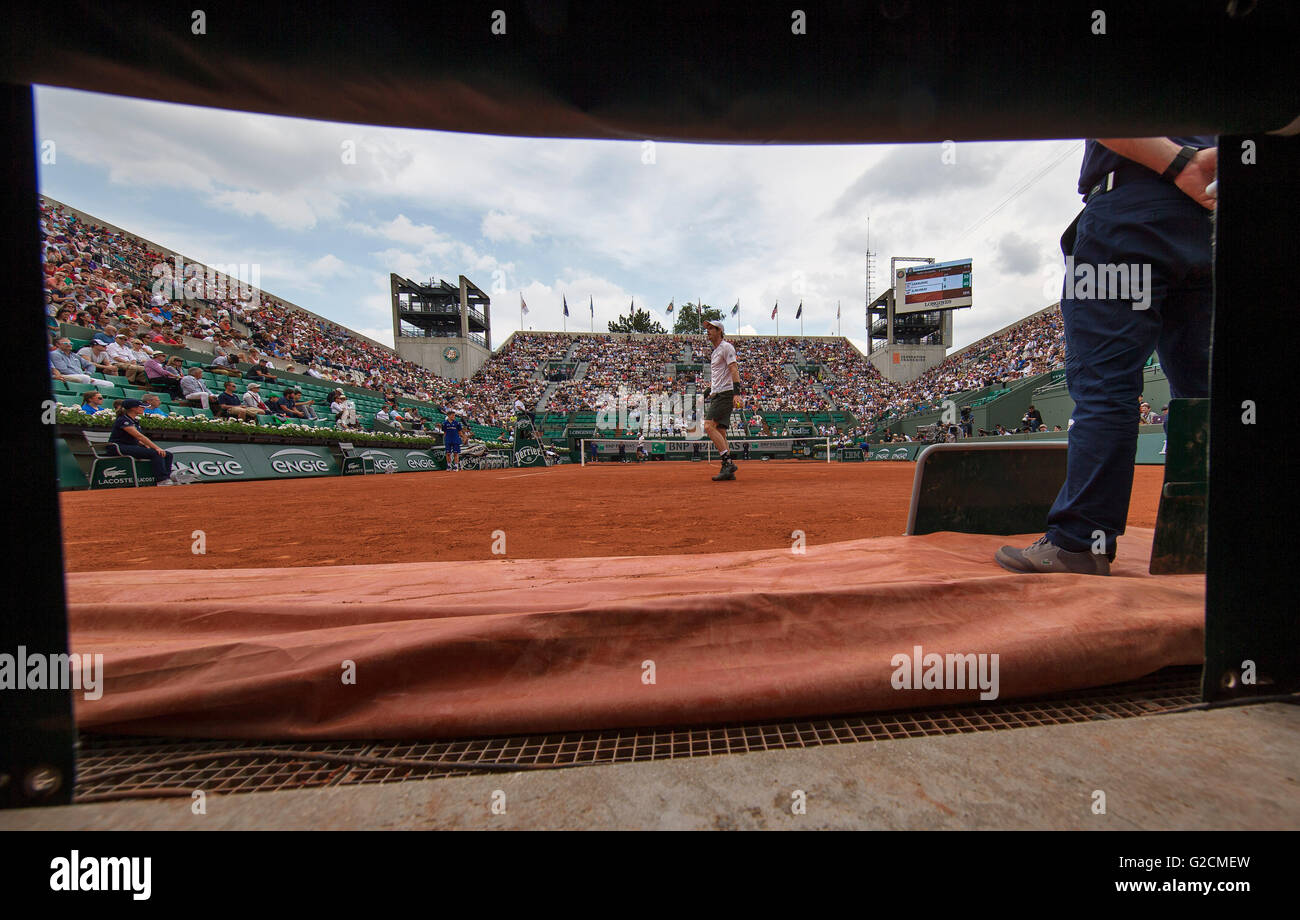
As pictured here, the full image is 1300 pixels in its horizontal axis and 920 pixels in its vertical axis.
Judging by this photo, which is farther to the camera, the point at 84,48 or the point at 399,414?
the point at 399,414

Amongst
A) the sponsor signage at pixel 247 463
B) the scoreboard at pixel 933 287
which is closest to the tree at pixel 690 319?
the scoreboard at pixel 933 287

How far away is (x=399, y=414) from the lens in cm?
1756

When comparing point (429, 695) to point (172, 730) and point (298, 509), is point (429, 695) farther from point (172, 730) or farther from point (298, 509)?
point (298, 509)

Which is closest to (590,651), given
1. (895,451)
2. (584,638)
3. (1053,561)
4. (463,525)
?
(584,638)

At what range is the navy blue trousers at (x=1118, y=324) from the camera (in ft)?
4.75

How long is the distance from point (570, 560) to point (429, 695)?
3.57 feet

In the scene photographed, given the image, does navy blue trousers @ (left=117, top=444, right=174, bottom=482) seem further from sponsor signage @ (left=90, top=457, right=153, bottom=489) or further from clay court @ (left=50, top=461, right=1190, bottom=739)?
clay court @ (left=50, top=461, right=1190, bottom=739)

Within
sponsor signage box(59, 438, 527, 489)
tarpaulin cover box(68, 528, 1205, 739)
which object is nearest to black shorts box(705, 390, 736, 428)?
tarpaulin cover box(68, 528, 1205, 739)

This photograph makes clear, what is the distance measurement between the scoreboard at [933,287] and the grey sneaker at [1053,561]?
3995cm

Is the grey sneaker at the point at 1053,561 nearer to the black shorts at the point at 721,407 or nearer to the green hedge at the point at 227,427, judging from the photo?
the black shorts at the point at 721,407

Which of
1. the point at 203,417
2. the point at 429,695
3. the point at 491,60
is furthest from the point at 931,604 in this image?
the point at 203,417

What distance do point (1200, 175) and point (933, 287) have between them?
40.6 metres

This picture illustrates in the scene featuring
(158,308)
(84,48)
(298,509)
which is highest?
(158,308)
